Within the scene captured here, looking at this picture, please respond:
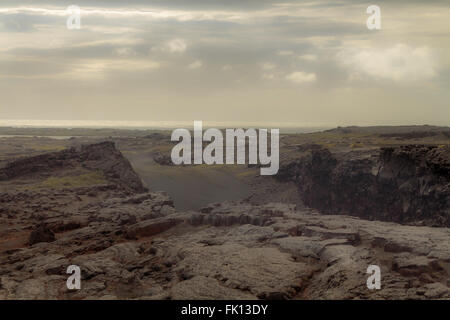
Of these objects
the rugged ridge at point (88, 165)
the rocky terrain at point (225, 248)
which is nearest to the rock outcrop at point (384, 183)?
the rocky terrain at point (225, 248)

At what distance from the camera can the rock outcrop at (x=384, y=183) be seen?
30.4m

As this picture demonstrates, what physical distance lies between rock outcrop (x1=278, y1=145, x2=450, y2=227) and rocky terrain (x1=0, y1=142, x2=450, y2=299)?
0.14 meters

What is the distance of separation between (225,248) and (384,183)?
21680mm

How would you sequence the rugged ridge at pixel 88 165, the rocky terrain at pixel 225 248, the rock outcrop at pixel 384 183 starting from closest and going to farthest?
the rocky terrain at pixel 225 248 → the rock outcrop at pixel 384 183 → the rugged ridge at pixel 88 165

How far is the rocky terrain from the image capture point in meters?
16.1

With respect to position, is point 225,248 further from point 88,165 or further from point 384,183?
point 88,165

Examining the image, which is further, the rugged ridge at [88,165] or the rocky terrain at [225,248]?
the rugged ridge at [88,165]

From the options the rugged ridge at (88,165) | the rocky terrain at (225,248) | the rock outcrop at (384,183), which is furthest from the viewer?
the rugged ridge at (88,165)

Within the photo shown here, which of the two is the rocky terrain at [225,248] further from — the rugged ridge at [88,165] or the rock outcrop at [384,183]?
the rugged ridge at [88,165]

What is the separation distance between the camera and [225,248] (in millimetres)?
20062

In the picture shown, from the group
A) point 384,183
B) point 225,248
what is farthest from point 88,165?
point 225,248

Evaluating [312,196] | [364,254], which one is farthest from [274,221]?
[312,196]

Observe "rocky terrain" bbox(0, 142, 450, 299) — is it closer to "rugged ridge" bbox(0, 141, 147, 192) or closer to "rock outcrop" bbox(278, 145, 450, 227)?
"rock outcrop" bbox(278, 145, 450, 227)

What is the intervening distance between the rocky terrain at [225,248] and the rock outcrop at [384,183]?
14 cm
